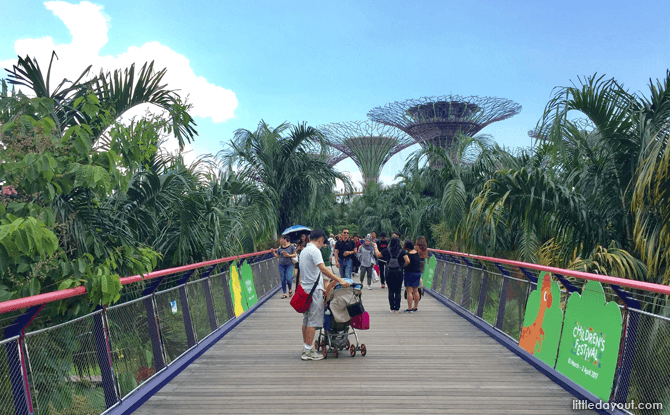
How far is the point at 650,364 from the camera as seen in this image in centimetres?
510

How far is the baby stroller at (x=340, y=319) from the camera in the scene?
25.4ft

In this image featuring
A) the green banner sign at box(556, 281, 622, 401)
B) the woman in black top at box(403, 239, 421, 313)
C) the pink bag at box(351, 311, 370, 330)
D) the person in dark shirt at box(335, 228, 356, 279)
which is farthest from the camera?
the person in dark shirt at box(335, 228, 356, 279)

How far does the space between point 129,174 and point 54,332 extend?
203 centimetres

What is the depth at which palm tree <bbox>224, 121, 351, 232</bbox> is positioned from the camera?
21375mm

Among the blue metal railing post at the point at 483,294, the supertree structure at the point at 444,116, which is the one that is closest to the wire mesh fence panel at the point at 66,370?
the blue metal railing post at the point at 483,294

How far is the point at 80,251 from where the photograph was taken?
612cm

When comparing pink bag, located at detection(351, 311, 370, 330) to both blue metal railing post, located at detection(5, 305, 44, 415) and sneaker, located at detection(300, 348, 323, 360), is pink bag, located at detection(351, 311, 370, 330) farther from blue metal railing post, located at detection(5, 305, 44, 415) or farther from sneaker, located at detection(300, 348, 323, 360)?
blue metal railing post, located at detection(5, 305, 44, 415)

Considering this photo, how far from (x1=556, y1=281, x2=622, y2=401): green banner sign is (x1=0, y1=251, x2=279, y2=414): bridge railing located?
4276mm

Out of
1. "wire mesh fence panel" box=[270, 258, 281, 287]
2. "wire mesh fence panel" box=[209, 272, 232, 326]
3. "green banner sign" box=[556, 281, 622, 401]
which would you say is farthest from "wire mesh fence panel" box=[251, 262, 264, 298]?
"green banner sign" box=[556, 281, 622, 401]

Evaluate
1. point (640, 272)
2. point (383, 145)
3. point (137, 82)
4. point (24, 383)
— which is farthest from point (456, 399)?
point (383, 145)

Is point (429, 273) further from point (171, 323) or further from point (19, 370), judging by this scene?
point (19, 370)

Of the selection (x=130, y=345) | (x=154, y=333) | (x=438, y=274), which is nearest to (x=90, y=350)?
(x=130, y=345)

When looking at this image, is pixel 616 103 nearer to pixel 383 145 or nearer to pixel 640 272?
pixel 640 272

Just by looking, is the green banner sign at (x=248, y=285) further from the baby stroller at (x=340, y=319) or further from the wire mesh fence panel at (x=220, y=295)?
the baby stroller at (x=340, y=319)
